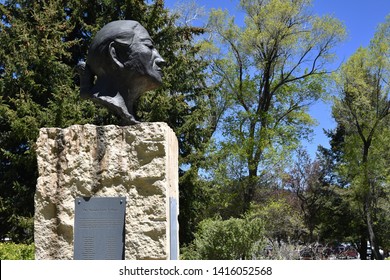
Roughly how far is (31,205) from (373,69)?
53.6ft

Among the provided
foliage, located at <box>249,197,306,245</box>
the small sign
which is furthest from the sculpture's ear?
foliage, located at <box>249,197,306,245</box>

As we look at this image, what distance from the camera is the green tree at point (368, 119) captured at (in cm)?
2041

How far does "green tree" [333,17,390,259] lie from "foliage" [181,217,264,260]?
11401mm

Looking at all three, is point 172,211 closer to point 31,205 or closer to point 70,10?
point 31,205

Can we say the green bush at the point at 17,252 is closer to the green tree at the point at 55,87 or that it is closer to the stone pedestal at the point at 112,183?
the green tree at the point at 55,87

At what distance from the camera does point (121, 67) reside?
471 cm

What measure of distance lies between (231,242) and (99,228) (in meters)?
7.16

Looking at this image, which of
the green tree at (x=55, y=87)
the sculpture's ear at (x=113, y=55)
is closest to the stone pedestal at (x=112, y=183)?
the sculpture's ear at (x=113, y=55)

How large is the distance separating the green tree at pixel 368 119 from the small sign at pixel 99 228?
60.1 ft

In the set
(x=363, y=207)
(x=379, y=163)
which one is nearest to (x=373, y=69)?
(x=379, y=163)

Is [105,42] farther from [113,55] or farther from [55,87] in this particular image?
[55,87]

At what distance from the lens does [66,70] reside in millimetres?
13367

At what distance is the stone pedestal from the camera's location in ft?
14.0

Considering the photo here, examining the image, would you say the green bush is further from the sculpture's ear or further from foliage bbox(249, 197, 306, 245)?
foliage bbox(249, 197, 306, 245)
